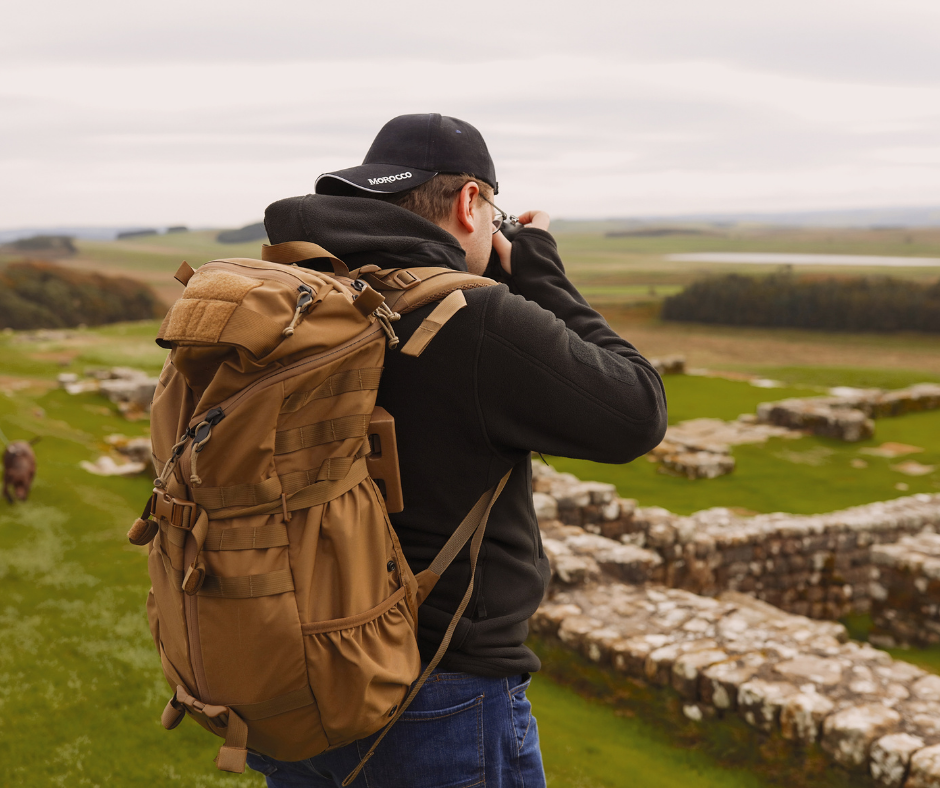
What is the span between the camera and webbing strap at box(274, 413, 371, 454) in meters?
1.78

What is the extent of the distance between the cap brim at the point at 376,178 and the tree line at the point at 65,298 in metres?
36.7

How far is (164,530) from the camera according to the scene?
6.34ft

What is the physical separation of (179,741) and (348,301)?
426cm

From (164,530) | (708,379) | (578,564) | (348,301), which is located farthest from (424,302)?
(708,379)

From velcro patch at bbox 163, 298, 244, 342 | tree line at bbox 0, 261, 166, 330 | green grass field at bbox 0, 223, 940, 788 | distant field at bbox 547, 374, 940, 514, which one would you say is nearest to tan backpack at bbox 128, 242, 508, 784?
velcro patch at bbox 163, 298, 244, 342

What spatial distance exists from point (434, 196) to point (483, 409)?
0.64 metres

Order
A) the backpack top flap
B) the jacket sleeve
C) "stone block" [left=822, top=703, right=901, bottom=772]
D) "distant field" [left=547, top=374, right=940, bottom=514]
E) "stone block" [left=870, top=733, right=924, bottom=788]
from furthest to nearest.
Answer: "distant field" [left=547, top=374, right=940, bottom=514], "stone block" [left=822, top=703, right=901, bottom=772], "stone block" [left=870, top=733, right=924, bottom=788], the jacket sleeve, the backpack top flap

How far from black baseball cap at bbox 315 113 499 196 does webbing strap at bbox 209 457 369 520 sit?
0.77 m

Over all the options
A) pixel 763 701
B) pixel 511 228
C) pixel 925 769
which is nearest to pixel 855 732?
pixel 925 769

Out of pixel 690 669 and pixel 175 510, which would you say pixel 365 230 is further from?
pixel 690 669

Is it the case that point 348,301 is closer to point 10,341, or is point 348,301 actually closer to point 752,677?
point 752,677

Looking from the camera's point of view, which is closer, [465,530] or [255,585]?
[255,585]

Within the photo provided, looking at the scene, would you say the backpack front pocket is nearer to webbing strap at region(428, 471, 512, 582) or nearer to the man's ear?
webbing strap at region(428, 471, 512, 582)

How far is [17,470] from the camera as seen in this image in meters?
9.34
